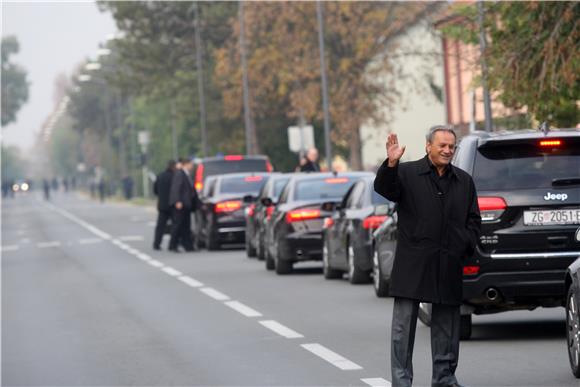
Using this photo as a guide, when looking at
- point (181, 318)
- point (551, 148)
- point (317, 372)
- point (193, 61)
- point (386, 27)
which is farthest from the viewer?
point (193, 61)

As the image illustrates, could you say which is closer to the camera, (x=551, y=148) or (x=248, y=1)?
(x=551, y=148)

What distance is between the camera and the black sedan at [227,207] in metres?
33.0

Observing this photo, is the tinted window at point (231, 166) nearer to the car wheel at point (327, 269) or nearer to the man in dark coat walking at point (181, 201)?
the man in dark coat walking at point (181, 201)

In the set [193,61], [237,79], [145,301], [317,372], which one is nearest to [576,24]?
[145,301]

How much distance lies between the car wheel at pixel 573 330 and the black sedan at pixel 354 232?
8701 millimetres

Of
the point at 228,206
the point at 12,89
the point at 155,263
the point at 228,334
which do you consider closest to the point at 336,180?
the point at 155,263

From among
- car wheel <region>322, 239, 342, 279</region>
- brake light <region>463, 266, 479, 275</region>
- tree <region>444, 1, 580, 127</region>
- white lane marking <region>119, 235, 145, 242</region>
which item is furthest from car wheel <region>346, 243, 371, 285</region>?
white lane marking <region>119, 235, 145, 242</region>

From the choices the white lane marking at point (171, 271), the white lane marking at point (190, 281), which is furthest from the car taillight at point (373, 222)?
the white lane marking at point (171, 271)

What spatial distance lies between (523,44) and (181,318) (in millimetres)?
8292

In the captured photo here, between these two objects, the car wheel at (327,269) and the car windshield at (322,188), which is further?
the car windshield at (322,188)

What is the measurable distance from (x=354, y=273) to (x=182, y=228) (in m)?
12.5

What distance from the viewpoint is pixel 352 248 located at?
832 inches

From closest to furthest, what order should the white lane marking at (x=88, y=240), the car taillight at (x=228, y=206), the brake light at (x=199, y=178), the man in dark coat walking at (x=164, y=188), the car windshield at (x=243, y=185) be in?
the car taillight at (x=228, y=206) < the car windshield at (x=243, y=185) < the man in dark coat walking at (x=164, y=188) < the brake light at (x=199, y=178) < the white lane marking at (x=88, y=240)

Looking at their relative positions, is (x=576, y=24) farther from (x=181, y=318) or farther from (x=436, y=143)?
(x=436, y=143)
